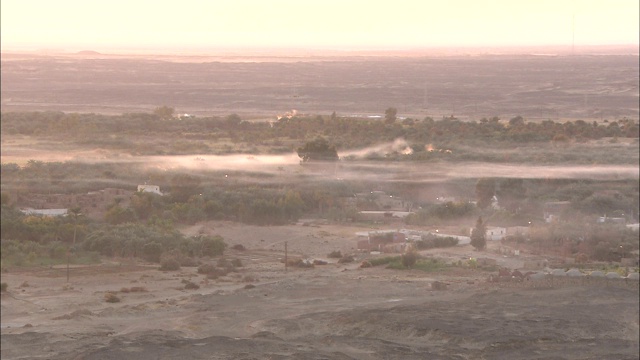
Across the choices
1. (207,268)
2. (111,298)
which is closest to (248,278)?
(207,268)

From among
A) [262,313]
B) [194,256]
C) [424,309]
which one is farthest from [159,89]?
[424,309]

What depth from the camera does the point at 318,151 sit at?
15.6 meters

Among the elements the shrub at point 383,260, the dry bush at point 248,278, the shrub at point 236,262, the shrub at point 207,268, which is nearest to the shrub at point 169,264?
the shrub at point 207,268

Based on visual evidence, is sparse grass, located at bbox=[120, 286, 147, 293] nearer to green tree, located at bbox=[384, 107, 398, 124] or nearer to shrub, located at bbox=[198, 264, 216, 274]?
shrub, located at bbox=[198, 264, 216, 274]

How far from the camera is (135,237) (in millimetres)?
13445

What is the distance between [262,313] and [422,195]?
10.6 ft

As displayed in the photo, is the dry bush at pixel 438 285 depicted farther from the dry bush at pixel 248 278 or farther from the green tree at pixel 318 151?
the green tree at pixel 318 151

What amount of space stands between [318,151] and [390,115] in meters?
2.03

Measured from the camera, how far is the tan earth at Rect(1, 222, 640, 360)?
362 inches

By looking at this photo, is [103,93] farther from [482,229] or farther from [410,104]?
[482,229]

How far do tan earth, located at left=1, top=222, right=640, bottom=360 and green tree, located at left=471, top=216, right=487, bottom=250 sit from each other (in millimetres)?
168

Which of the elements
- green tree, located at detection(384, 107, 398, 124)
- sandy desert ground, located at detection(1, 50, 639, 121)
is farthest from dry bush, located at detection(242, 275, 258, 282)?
green tree, located at detection(384, 107, 398, 124)

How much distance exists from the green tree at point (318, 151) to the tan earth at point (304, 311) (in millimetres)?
2302

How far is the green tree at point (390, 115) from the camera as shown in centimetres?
1700
